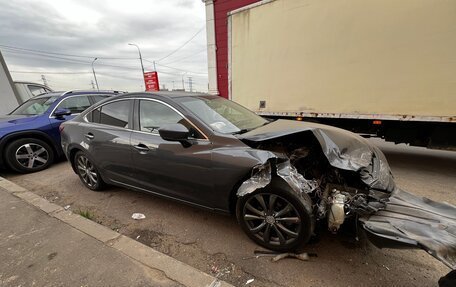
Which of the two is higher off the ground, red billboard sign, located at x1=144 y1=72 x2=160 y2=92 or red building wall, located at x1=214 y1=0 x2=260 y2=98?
red building wall, located at x1=214 y1=0 x2=260 y2=98

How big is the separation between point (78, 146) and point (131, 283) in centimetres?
263

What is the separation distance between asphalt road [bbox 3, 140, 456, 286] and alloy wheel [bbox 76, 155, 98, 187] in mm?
188

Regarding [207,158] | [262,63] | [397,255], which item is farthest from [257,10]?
[397,255]

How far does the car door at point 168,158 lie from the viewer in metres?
2.48

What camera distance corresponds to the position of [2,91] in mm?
7945

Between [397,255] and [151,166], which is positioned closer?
[397,255]

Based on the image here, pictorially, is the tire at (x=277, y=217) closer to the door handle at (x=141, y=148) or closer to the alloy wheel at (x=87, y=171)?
the door handle at (x=141, y=148)

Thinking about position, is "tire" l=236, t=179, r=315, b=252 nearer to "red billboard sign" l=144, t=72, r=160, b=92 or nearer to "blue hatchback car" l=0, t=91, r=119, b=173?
"blue hatchback car" l=0, t=91, r=119, b=173

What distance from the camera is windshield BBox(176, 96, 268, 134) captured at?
266 centimetres

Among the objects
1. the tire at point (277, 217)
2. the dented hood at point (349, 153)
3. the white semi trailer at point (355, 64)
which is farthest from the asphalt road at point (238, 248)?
the white semi trailer at point (355, 64)

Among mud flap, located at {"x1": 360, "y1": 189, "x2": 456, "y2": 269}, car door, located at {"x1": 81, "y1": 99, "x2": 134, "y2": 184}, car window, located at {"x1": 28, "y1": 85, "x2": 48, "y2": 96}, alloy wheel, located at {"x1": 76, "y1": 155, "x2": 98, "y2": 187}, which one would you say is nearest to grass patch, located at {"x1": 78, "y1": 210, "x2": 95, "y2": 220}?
car door, located at {"x1": 81, "y1": 99, "x2": 134, "y2": 184}

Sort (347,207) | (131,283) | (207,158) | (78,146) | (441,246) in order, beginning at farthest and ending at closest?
(78,146) → (207,158) → (347,207) → (131,283) → (441,246)

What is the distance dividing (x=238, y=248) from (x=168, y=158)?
1225 mm

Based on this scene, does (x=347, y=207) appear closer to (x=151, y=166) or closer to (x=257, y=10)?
(x=151, y=166)
